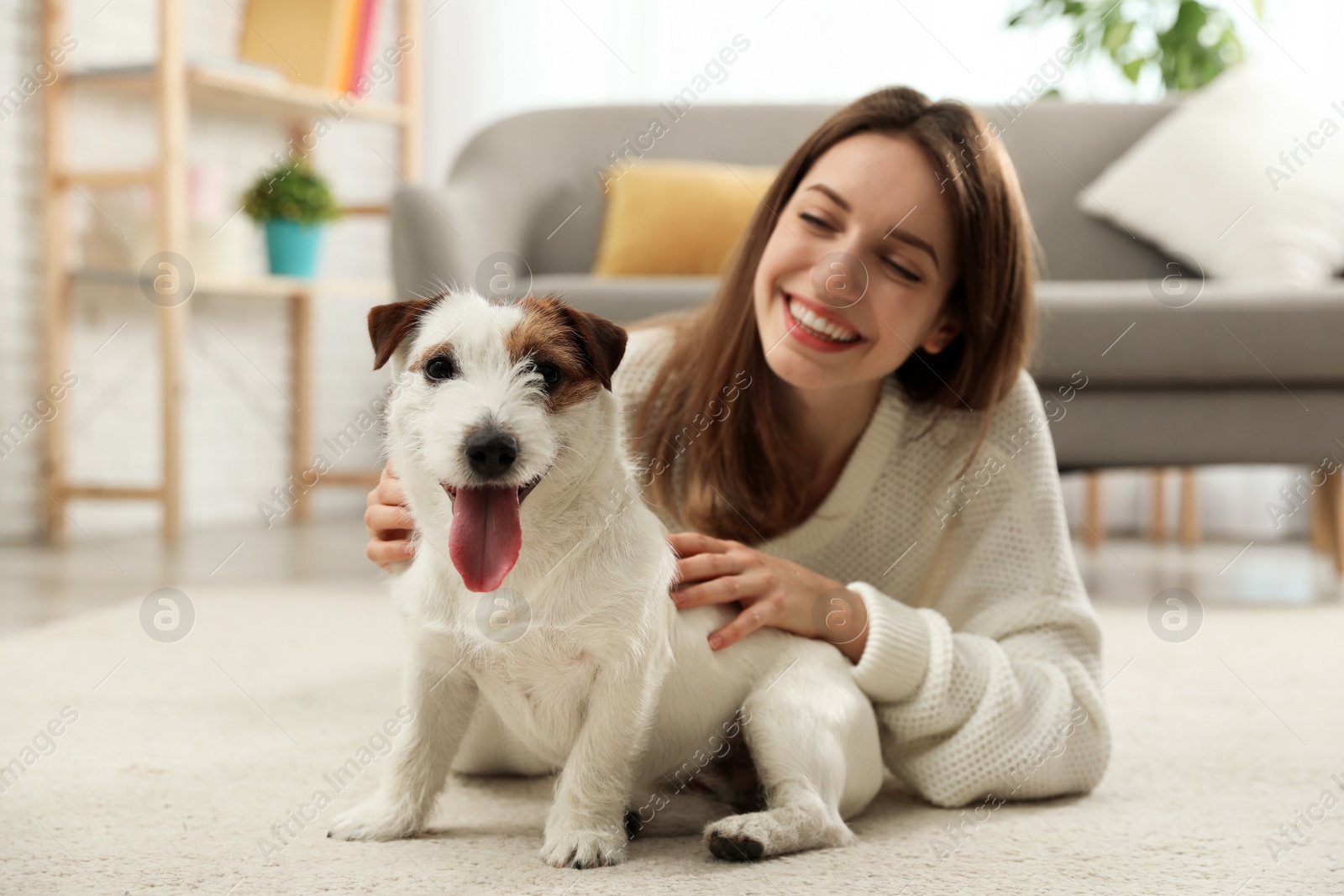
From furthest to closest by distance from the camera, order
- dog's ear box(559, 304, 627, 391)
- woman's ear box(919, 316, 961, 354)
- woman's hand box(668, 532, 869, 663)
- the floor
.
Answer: the floor, woman's ear box(919, 316, 961, 354), woman's hand box(668, 532, 869, 663), dog's ear box(559, 304, 627, 391)

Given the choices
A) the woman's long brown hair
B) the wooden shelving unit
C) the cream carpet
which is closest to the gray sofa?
the cream carpet

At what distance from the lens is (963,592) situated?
1655 millimetres

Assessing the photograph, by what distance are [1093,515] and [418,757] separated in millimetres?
3466

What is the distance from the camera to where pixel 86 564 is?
321 centimetres

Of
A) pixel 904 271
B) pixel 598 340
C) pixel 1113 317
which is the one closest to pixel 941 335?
pixel 904 271

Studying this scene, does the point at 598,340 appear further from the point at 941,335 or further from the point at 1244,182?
the point at 1244,182

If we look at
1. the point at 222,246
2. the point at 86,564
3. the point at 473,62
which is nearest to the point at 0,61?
the point at 222,246

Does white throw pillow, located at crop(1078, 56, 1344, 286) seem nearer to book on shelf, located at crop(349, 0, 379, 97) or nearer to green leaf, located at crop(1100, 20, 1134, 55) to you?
green leaf, located at crop(1100, 20, 1134, 55)

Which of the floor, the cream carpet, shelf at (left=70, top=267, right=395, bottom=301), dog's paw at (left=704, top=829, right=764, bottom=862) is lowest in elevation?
the floor

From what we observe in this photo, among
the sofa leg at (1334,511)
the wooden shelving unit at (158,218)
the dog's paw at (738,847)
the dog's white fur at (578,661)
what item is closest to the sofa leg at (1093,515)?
the sofa leg at (1334,511)

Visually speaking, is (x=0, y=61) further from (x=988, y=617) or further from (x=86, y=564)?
(x=988, y=617)

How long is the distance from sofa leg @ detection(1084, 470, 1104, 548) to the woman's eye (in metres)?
2.79

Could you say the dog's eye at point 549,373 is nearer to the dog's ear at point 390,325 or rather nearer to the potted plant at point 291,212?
the dog's ear at point 390,325

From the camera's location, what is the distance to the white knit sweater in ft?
4.72
